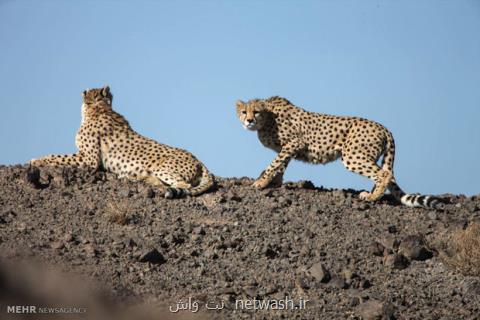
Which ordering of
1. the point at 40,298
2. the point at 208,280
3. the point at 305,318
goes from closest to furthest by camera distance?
the point at 40,298 < the point at 305,318 < the point at 208,280

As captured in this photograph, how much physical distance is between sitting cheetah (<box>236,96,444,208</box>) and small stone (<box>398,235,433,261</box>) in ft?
5.30

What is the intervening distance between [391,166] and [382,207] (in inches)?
41.1

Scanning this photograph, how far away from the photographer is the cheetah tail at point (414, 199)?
9.09m

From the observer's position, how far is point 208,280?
6.48m

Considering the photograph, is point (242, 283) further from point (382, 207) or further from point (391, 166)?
point (391, 166)

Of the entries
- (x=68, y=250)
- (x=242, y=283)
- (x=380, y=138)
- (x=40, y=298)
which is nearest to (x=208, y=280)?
(x=242, y=283)

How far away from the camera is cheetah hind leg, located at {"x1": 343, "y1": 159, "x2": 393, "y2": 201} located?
368 inches

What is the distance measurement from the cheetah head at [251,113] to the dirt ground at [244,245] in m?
0.87

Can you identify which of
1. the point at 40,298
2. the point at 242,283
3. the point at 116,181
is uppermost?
the point at 116,181

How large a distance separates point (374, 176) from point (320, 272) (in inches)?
124

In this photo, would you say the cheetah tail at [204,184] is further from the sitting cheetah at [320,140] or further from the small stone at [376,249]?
the small stone at [376,249]

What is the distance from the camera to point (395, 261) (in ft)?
24.0

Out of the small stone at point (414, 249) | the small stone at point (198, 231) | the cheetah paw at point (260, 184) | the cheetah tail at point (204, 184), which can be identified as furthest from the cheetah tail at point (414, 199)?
the small stone at point (198, 231)

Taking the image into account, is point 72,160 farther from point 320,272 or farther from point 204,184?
point 320,272
